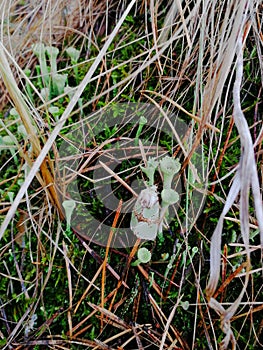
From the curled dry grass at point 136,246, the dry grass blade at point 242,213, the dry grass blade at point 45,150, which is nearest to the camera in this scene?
the dry grass blade at point 242,213

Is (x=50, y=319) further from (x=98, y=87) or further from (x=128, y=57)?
(x=128, y=57)

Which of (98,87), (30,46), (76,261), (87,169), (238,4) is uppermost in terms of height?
(238,4)

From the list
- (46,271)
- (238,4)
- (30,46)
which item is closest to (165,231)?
(46,271)

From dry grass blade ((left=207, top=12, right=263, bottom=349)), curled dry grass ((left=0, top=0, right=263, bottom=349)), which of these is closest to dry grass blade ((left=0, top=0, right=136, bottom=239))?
curled dry grass ((left=0, top=0, right=263, bottom=349))

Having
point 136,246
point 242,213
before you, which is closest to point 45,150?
point 136,246

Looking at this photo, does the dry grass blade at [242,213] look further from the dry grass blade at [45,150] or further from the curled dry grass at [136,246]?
the dry grass blade at [45,150]

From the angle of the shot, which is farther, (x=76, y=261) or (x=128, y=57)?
(x=128, y=57)

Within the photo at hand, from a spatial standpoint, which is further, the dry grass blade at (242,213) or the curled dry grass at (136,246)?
the curled dry grass at (136,246)

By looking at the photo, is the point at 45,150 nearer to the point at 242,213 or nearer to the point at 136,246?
the point at 136,246

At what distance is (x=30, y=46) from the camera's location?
167 centimetres

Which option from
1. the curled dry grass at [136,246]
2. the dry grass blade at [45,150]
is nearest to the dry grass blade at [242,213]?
the curled dry grass at [136,246]

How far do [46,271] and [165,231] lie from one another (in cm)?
35

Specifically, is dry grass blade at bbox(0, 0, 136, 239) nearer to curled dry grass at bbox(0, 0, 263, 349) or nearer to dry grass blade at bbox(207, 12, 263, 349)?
curled dry grass at bbox(0, 0, 263, 349)

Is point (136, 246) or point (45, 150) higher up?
point (45, 150)
